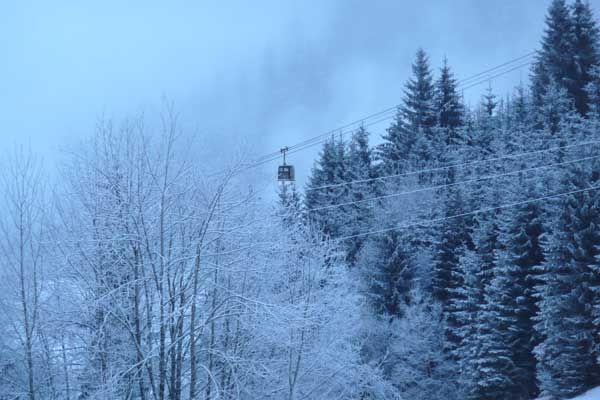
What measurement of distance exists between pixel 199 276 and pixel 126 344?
231cm

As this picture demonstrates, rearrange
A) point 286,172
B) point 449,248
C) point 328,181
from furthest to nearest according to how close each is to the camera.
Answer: point 328,181 < point 449,248 < point 286,172

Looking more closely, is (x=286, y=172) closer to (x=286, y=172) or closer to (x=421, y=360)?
(x=286, y=172)

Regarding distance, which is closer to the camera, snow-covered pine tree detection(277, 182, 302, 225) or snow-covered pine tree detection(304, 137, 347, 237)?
snow-covered pine tree detection(277, 182, 302, 225)

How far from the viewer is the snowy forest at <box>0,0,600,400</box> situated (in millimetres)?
14188

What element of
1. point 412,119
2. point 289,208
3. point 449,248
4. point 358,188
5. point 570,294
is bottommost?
point 570,294

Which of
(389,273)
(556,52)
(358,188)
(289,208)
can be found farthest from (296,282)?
(556,52)

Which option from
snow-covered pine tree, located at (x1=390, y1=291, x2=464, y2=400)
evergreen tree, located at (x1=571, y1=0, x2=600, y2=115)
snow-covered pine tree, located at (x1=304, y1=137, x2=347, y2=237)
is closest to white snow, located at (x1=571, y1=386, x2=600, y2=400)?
snow-covered pine tree, located at (x1=390, y1=291, x2=464, y2=400)

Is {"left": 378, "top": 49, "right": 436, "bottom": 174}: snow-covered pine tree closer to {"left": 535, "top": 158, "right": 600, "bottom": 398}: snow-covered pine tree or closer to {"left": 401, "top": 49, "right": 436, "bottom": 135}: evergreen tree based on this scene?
{"left": 401, "top": 49, "right": 436, "bottom": 135}: evergreen tree

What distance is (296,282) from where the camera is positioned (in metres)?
21.4

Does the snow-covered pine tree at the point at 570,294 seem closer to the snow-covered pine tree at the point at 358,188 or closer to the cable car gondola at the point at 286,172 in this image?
the cable car gondola at the point at 286,172

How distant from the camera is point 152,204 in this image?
1412 cm

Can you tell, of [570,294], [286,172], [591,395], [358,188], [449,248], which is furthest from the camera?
[358,188]

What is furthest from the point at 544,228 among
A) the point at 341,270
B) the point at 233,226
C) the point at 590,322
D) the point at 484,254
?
the point at 233,226

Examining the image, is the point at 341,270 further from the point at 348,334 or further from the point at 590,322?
the point at 590,322
